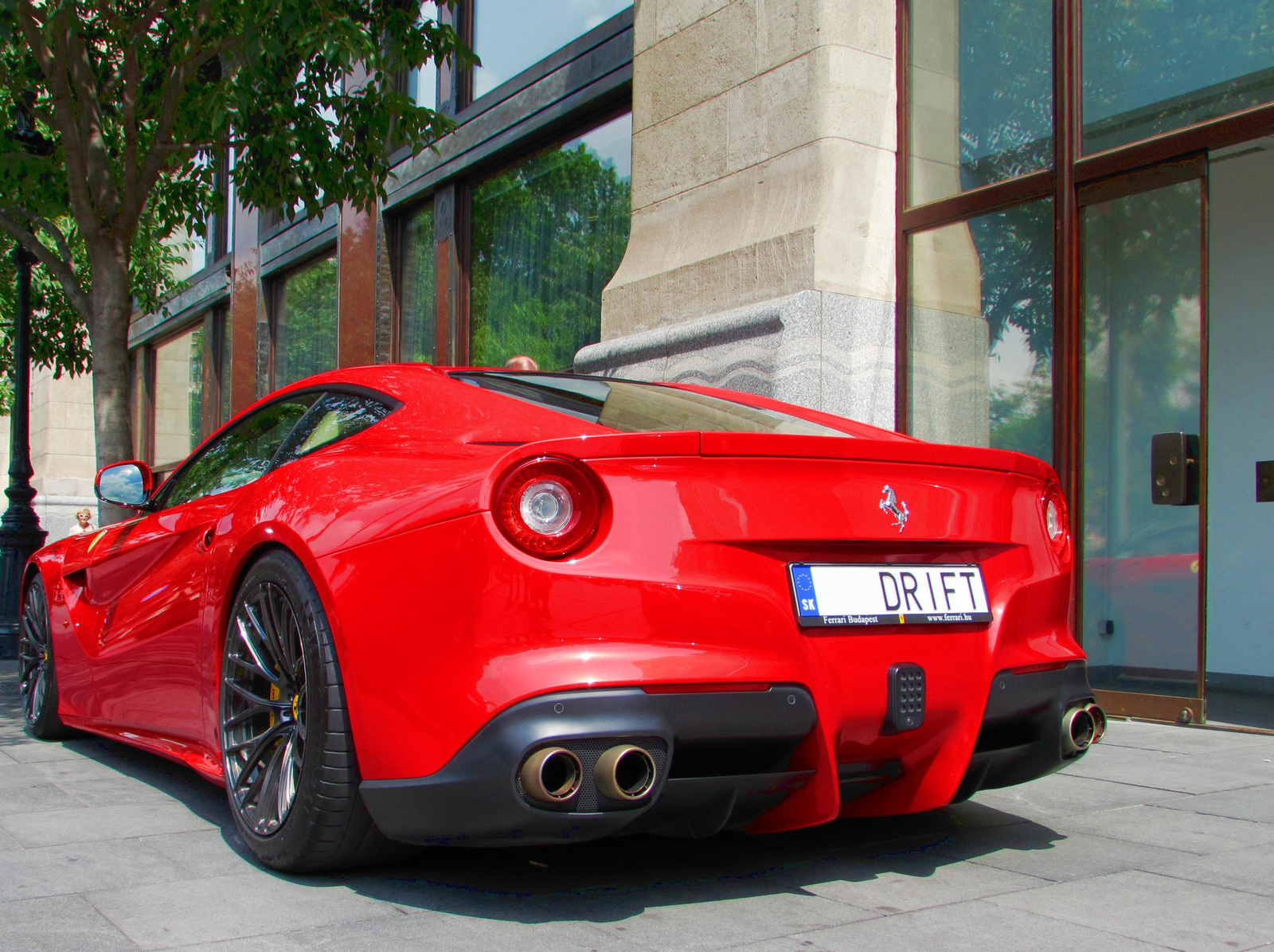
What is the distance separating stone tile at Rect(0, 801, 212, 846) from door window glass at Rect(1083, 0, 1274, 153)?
17.5 ft

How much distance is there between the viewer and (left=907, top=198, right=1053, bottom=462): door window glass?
260 inches

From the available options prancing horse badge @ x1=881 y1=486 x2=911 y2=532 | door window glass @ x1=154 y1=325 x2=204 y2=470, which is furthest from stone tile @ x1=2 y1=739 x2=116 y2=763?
door window glass @ x1=154 y1=325 x2=204 y2=470

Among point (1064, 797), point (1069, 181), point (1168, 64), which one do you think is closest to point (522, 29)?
point (1069, 181)

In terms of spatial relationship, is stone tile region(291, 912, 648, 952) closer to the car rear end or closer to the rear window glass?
the car rear end

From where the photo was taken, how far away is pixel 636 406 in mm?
3186

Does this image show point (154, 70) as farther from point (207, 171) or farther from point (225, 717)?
point (225, 717)

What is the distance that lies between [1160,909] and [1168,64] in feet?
15.6

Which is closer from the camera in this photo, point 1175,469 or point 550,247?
point 1175,469

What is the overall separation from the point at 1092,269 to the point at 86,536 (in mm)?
4982

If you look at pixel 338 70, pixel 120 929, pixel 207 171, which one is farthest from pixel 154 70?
pixel 120 929

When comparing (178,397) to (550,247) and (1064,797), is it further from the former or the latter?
(1064,797)

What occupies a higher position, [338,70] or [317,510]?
[338,70]

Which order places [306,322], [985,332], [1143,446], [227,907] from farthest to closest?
1. [306,322]
2. [985,332]
3. [1143,446]
4. [227,907]

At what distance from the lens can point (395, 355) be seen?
1321 centimetres
